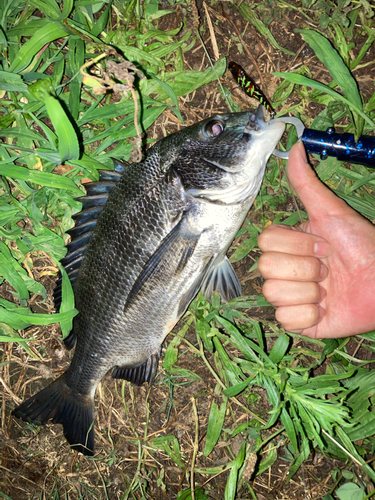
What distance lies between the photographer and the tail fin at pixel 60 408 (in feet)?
9.05

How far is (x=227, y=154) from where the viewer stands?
226cm

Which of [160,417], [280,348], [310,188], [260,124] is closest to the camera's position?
[260,124]

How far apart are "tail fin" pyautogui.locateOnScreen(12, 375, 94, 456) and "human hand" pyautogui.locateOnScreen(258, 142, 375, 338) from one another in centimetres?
163

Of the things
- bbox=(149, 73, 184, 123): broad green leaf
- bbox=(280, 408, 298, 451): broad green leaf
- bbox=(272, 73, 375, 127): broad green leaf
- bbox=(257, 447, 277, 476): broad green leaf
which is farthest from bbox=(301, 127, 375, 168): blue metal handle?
bbox=(257, 447, 277, 476): broad green leaf

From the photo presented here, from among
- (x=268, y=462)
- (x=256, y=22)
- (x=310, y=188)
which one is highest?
(x=256, y=22)

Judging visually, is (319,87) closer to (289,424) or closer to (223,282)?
(223,282)

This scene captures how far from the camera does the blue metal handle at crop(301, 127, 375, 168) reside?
2.39 meters

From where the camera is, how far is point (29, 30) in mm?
2756

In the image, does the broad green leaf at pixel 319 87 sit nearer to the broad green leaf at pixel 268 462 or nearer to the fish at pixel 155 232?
the fish at pixel 155 232

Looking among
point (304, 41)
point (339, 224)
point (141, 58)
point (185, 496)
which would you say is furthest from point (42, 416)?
point (304, 41)

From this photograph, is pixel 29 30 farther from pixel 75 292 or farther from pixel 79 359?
pixel 79 359

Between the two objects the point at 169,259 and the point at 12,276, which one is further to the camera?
the point at 12,276

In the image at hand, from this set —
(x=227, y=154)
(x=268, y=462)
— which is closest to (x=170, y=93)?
(x=227, y=154)

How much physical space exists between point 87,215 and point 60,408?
1474 millimetres
